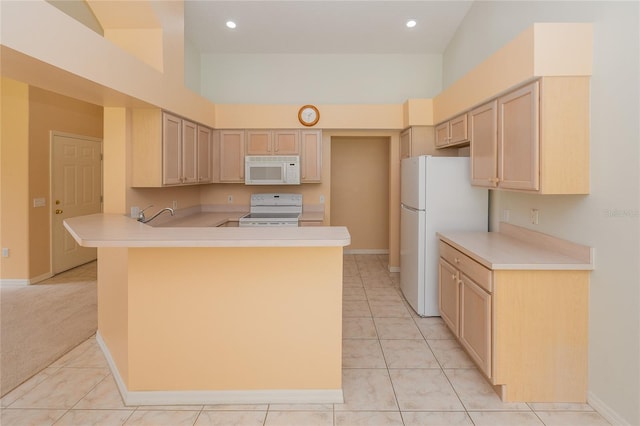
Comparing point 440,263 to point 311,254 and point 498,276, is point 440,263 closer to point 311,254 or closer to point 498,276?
point 498,276

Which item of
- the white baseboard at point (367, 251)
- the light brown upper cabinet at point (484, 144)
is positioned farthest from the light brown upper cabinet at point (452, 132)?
the white baseboard at point (367, 251)

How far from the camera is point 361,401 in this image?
7.65 ft

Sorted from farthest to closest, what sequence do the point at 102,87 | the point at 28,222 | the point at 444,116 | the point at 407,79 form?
the point at 407,79 < the point at 28,222 < the point at 444,116 < the point at 102,87

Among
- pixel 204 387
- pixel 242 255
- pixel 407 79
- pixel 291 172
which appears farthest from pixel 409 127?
pixel 204 387

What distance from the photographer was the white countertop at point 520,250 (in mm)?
2314

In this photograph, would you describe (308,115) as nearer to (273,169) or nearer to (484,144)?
(273,169)

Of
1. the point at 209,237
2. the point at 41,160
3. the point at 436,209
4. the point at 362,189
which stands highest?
the point at 41,160

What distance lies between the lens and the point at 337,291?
230 cm

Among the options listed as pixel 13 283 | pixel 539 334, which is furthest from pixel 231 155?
pixel 539 334

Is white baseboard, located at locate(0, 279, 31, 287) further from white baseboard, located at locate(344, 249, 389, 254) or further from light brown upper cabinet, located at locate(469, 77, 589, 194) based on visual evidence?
light brown upper cabinet, located at locate(469, 77, 589, 194)

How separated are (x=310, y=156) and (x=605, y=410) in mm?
4152

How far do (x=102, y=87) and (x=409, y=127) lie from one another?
12.1ft

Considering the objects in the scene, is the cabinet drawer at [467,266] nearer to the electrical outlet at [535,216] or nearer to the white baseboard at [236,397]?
the electrical outlet at [535,216]

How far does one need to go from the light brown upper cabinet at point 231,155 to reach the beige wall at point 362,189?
2.06 meters
